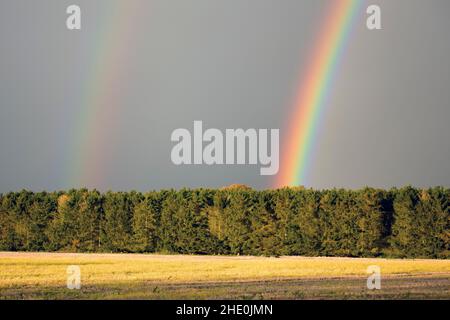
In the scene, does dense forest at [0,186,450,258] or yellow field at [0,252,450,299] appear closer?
yellow field at [0,252,450,299]

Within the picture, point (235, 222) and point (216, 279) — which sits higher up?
point (235, 222)

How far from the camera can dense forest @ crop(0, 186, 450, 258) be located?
41.8 meters

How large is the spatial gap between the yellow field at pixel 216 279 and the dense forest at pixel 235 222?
552cm

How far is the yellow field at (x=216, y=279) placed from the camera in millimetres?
21438

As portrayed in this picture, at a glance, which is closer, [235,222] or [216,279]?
[216,279]

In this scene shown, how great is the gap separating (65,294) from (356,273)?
41.7ft

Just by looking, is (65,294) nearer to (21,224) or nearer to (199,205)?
(199,205)

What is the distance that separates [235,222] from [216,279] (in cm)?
1731

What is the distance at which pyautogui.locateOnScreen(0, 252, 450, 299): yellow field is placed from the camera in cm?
2144

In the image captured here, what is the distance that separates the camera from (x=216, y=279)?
86.7ft

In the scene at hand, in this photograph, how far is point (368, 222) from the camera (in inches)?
1650

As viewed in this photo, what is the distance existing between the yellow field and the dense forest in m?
5.52
